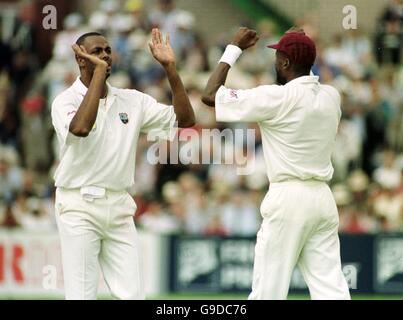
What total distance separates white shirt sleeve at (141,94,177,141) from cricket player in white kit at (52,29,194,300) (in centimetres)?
28

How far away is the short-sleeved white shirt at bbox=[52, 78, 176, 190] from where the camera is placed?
404 inches

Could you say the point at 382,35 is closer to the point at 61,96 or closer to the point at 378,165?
the point at 378,165

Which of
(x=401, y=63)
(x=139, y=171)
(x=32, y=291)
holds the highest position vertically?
(x=401, y=63)

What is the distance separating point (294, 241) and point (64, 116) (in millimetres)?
1872

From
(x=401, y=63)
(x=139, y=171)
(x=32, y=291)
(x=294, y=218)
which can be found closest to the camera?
(x=294, y=218)

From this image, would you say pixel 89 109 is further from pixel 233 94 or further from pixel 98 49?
pixel 233 94

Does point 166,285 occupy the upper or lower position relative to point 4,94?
lower

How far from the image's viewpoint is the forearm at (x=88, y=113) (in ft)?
32.8

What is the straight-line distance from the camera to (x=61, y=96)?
34.1ft

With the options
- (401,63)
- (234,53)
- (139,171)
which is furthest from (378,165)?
(234,53)

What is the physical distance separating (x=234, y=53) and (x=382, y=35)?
925 cm

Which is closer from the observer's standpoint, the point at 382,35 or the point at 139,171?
the point at 139,171

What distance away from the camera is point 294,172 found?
1027cm

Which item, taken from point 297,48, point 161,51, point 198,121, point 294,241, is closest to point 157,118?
point 161,51
